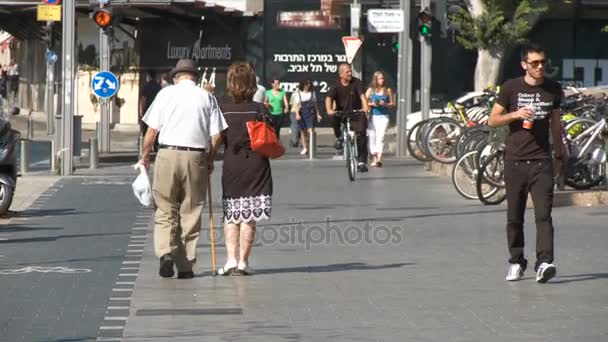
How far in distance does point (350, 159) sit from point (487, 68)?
20.5m

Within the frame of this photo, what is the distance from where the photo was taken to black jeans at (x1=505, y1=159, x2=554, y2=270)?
39.9ft

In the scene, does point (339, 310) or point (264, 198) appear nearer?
point (339, 310)

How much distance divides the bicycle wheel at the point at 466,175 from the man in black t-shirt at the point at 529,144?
780cm

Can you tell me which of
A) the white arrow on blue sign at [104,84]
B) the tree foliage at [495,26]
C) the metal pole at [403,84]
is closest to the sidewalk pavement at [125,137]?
the metal pole at [403,84]

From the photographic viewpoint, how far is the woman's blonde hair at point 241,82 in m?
12.7

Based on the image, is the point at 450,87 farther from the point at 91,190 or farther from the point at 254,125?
the point at 254,125

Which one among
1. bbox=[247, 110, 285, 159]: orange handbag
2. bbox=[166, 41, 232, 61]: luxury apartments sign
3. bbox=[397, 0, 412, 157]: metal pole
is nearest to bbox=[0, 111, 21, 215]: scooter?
bbox=[247, 110, 285, 159]: orange handbag

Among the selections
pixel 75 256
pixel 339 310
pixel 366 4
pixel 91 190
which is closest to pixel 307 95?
pixel 366 4

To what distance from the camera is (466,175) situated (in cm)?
2056

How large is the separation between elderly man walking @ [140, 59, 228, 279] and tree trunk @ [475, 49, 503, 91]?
31.3 meters

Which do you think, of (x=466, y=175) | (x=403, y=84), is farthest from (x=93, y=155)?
(x=466, y=175)

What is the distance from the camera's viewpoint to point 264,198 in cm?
1262

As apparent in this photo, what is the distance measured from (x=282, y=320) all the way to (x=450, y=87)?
37.5 metres

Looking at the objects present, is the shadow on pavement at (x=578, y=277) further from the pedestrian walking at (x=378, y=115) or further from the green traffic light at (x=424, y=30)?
the green traffic light at (x=424, y=30)
